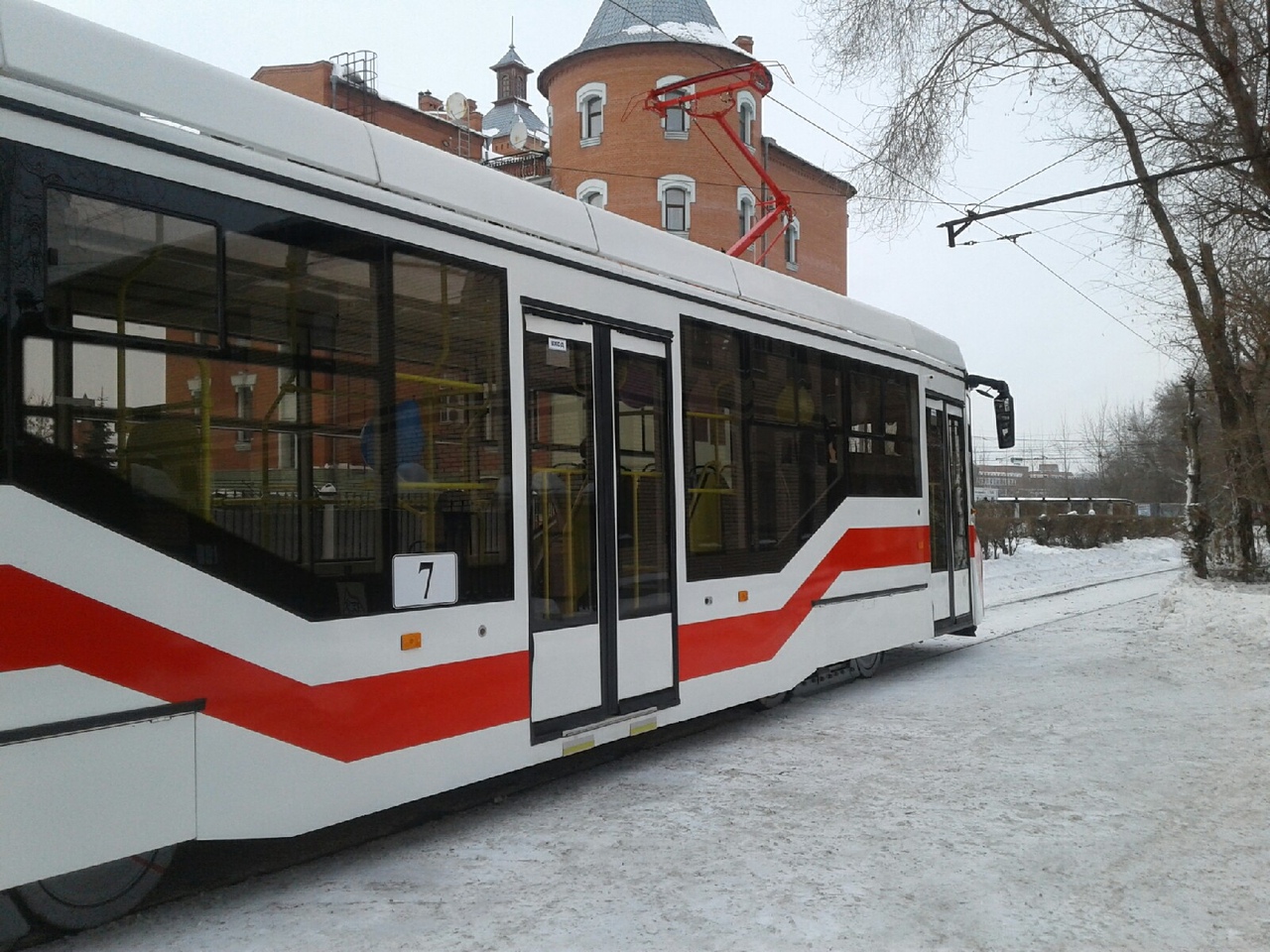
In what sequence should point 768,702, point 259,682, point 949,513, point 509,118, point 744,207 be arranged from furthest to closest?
point 509,118
point 744,207
point 949,513
point 768,702
point 259,682

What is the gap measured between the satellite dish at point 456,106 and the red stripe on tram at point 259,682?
1550 inches

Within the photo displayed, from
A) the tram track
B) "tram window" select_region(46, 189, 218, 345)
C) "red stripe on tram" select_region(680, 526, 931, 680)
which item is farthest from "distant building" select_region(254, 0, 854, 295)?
"tram window" select_region(46, 189, 218, 345)

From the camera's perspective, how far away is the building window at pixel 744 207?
124ft

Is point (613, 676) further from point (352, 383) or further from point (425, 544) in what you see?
point (352, 383)

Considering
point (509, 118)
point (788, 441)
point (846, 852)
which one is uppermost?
point (509, 118)

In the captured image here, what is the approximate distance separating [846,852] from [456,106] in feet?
133

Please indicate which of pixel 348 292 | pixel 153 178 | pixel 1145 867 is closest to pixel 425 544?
pixel 348 292

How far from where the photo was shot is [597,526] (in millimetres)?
6398

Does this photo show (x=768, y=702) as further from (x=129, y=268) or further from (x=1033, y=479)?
(x=1033, y=479)

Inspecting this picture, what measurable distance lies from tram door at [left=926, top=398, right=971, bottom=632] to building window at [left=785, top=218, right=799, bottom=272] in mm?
30986

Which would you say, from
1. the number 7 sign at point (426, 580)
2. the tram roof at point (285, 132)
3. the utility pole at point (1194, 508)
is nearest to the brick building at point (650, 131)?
the utility pole at point (1194, 508)

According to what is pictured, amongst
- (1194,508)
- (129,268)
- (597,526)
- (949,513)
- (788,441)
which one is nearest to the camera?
(129,268)

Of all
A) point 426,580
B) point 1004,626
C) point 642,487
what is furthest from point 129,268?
point 1004,626

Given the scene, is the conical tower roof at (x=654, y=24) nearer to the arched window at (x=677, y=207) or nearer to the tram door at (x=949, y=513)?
the arched window at (x=677, y=207)
